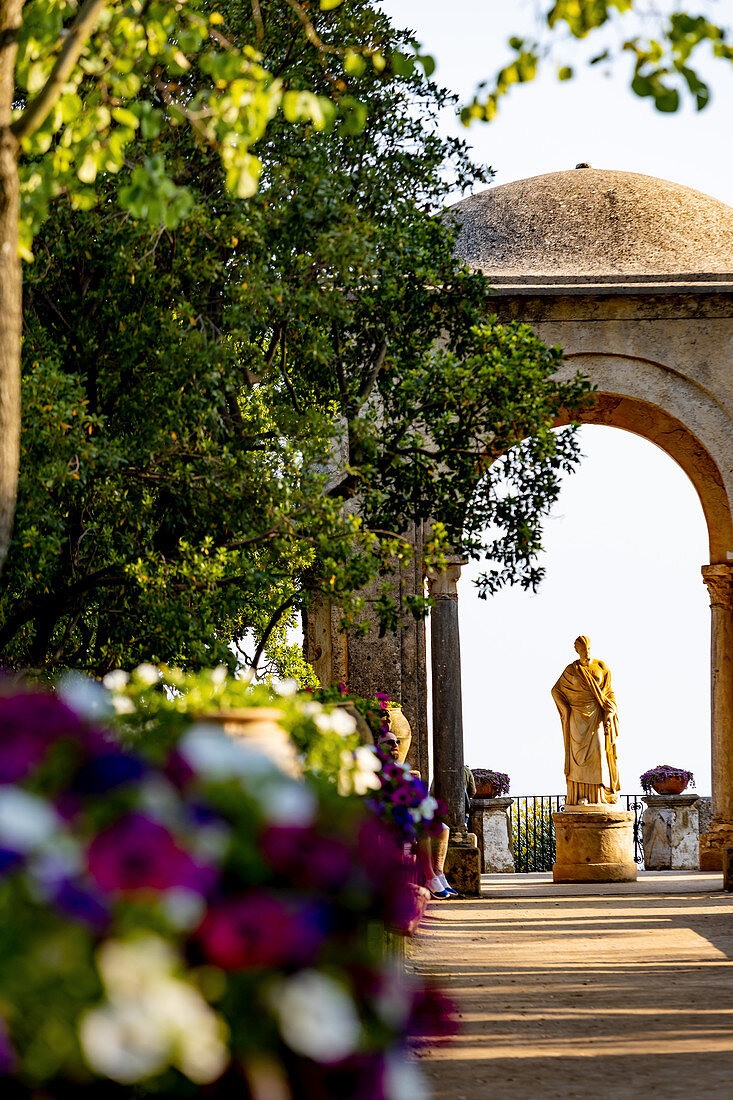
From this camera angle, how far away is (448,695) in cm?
1620

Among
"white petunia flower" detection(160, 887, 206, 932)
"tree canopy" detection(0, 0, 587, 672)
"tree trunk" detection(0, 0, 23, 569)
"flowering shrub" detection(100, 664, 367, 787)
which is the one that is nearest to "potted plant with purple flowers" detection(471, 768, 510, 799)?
"tree canopy" detection(0, 0, 587, 672)

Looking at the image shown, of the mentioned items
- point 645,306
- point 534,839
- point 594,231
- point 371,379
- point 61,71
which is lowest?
point 534,839

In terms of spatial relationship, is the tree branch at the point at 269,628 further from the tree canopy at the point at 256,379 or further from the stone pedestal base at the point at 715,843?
the stone pedestal base at the point at 715,843

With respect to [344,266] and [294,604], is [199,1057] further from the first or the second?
[294,604]

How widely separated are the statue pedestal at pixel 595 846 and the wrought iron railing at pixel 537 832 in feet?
13.0

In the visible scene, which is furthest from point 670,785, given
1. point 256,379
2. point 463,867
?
point 256,379

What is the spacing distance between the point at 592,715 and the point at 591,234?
6715 mm

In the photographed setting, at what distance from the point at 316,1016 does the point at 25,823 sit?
53 centimetres

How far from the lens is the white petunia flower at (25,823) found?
6.32 ft

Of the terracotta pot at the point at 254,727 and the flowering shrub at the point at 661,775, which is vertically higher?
the terracotta pot at the point at 254,727

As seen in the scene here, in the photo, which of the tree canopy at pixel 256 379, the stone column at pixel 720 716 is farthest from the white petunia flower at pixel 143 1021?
the stone column at pixel 720 716

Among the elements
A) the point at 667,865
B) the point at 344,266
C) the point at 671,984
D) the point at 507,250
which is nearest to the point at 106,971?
the point at 671,984

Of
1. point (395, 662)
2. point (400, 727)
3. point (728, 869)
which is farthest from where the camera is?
point (395, 662)

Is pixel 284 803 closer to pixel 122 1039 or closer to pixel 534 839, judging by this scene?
pixel 122 1039
